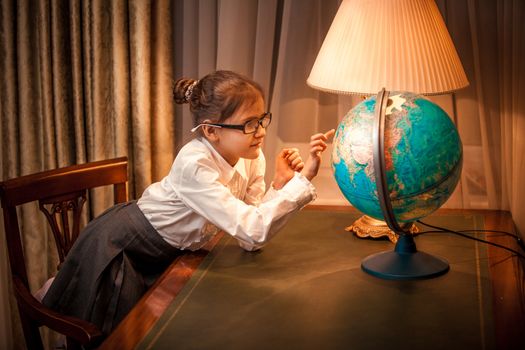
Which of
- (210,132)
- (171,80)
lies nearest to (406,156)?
(210,132)

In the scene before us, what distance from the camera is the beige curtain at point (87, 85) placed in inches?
102

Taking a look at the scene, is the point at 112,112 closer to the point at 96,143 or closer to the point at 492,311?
→ the point at 96,143

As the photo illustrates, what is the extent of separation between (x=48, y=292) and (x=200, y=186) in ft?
1.81

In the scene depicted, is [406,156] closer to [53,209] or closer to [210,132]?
[210,132]

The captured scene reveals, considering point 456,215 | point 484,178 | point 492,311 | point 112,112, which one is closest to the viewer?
point 492,311

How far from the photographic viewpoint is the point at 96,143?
266 centimetres

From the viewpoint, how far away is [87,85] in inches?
105

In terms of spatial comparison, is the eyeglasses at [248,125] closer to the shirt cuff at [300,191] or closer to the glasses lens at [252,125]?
the glasses lens at [252,125]

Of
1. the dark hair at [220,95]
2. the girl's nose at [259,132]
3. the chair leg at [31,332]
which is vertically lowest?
the chair leg at [31,332]

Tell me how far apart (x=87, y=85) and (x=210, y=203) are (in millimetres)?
1052

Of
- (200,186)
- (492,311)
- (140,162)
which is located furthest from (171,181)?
(492,311)

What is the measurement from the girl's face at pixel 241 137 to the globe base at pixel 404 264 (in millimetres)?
449

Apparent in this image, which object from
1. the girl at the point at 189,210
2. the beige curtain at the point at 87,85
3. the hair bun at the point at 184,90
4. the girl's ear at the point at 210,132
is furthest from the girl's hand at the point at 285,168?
the beige curtain at the point at 87,85

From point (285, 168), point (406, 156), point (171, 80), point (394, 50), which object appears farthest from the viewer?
point (171, 80)
